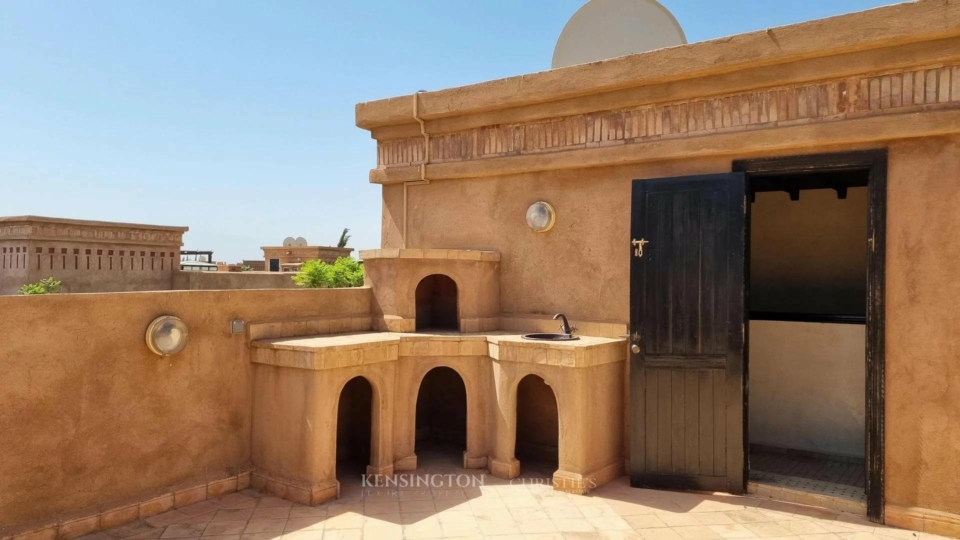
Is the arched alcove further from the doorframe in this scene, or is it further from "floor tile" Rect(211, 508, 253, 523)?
the doorframe

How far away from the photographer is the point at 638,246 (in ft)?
22.8

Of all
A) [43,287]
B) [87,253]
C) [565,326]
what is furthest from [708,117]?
[87,253]

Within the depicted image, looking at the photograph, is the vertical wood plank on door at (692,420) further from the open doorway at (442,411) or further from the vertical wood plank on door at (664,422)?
the open doorway at (442,411)

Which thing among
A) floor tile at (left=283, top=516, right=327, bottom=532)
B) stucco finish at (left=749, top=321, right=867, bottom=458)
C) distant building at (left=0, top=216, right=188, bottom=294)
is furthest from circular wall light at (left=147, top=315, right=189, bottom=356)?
stucco finish at (left=749, top=321, right=867, bottom=458)

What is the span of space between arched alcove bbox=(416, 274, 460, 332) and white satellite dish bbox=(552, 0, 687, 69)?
384cm

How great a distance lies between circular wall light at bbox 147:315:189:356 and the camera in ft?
19.5

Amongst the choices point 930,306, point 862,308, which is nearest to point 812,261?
point 862,308

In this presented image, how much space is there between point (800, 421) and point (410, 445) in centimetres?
522

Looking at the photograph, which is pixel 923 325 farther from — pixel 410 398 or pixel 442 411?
pixel 442 411

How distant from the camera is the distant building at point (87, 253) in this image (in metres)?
10.2

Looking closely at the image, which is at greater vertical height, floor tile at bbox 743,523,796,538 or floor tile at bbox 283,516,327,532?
floor tile at bbox 743,523,796,538

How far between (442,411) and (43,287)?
21.9 ft

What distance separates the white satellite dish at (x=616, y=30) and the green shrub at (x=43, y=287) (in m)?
8.83

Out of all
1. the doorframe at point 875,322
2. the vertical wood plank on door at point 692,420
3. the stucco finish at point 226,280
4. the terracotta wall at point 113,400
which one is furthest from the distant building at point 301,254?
the doorframe at point 875,322
